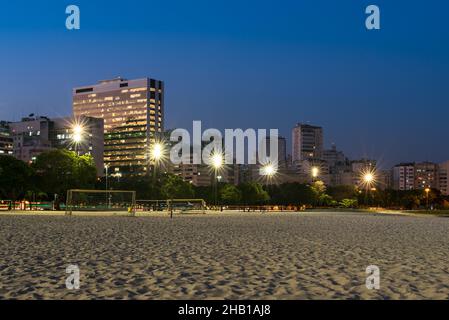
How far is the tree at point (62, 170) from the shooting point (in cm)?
6994

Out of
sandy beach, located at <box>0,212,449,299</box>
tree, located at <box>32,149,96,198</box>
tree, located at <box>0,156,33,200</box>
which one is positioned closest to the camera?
sandy beach, located at <box>0,212,449,299</box>

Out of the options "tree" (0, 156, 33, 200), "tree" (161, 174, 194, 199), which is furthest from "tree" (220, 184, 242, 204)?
"tree" (0, 156, 33, 200)

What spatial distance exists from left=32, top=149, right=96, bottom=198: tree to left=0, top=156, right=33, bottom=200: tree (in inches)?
72.5

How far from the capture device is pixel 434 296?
32.7 feet

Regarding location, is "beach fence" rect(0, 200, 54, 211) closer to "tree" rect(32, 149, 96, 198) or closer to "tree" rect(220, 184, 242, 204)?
"tree" rect(32, 149, 96, 198)

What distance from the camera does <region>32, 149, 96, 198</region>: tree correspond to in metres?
69.9

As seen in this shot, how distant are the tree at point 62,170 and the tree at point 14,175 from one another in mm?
1841

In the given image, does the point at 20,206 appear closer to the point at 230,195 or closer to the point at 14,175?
the point at 14,175

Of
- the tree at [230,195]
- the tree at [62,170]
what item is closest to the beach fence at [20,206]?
the tree at [62,170]

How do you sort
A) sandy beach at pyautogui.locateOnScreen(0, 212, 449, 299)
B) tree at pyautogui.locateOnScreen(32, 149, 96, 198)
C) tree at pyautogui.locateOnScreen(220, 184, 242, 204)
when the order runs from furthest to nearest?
tree at pyautogui.locateOnScreen(220, 184, 242, 204)
tree at pyautogui.locateOnScreen(32, 149, 96, 198)
sandy beach at pyautogui.locateOnScreen(0, 212, 449, 299)
